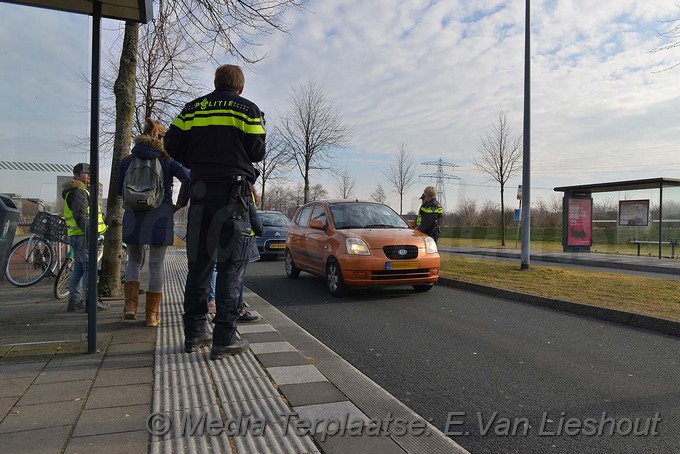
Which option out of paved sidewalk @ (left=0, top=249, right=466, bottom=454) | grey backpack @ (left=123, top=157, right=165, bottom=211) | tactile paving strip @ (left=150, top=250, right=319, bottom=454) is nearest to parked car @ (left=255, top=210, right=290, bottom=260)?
grey backpack @ (left=123, top=157, right=165, bottom=211)

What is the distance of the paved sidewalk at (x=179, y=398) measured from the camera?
2.50 metres

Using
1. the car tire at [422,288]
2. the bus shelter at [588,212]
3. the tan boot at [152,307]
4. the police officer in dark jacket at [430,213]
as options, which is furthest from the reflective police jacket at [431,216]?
the bus shelter at [588,212]

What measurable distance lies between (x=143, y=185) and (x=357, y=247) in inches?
141

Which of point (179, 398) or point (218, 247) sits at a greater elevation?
point (218, 247)

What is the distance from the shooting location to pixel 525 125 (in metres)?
11.8

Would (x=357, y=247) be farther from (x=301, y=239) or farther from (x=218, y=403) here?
(x=218, y=403)

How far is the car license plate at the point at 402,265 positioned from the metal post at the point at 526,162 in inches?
182

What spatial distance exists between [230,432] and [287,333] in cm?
253

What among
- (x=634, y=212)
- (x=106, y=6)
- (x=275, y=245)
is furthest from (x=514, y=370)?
(x=634, y=212)

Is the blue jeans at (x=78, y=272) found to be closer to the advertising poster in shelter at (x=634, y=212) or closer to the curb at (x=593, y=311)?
the curb at (x=593, y=311)

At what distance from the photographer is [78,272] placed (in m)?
5.75

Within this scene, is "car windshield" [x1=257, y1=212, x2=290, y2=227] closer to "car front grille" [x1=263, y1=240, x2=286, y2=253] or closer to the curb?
"car front grille" [x1=263, y1=240, x2=286, y2=253]

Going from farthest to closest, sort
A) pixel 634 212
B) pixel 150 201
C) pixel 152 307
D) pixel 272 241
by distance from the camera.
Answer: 1. pixel 634 212
2. pixel 272 241
3. pixel 152 307
4. pixel 150 201

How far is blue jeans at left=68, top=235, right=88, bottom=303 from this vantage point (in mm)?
5703
